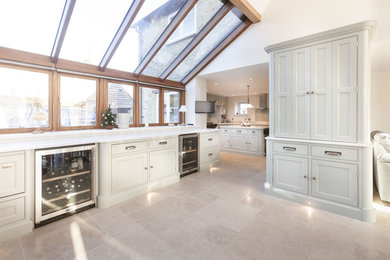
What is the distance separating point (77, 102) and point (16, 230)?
198 cm

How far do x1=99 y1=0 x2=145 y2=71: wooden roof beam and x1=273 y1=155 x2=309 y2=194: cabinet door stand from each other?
2.96 meters

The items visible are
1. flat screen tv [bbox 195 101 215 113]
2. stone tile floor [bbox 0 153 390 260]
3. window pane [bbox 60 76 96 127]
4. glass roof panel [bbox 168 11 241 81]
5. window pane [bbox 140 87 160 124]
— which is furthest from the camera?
flat screen tv [bbox 195 101 215 113]

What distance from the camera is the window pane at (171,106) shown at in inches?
185

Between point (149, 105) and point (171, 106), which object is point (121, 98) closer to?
point (149, 105)

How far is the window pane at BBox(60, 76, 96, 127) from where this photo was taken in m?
2.94

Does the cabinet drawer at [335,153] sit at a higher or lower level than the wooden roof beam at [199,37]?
lower

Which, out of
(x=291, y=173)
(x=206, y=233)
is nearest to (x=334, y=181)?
(x=291, y=173)

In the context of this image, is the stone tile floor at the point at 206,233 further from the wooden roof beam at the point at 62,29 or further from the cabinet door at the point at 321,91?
the wooden roof beam at the point at 62,29

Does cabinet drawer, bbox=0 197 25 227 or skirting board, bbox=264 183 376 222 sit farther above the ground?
cabinet drawer, bbox=0 197 25 227

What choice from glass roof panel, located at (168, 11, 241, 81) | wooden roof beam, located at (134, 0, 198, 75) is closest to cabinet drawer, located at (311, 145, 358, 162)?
wooden roof beam, located at (134, 0, 198, 75)

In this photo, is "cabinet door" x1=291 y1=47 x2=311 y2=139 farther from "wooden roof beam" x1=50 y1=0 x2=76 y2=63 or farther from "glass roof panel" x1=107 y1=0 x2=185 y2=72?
"wooden roof beam" x1=50 y1=0 x2=76 y2=63

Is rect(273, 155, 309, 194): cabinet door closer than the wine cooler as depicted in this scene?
No

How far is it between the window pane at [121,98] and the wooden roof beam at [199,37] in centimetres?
99

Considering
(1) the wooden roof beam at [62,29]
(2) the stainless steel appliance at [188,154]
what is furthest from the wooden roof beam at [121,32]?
(2) the stainless steel appliance at [188,154]
